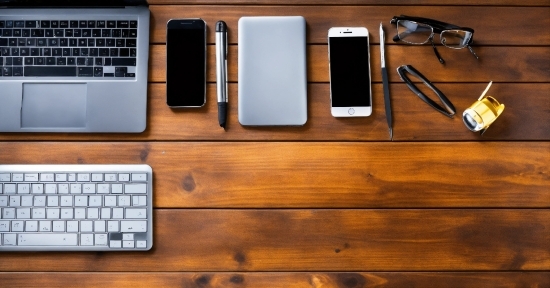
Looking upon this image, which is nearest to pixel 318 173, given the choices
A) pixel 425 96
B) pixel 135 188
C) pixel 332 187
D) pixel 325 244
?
pixel 332 187

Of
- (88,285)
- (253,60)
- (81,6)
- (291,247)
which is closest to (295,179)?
(291,247)

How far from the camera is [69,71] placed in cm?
97

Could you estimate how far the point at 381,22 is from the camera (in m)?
1.02

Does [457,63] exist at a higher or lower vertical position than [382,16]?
lower

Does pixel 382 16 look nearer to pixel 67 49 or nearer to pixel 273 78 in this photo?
pixel 273 78

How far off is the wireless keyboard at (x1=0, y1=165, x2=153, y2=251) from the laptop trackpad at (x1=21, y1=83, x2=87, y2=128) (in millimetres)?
91

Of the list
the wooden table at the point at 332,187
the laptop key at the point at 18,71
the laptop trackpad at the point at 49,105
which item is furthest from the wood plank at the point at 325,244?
the laptop key at the point at 18,71

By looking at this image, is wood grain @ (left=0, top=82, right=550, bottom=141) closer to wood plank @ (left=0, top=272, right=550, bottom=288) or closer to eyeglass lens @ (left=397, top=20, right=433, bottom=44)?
eyeglass lens @ (left=397, top=20, right=433, bottom=44)

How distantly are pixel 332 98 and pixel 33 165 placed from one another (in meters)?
0.63

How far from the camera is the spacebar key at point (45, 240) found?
3.08 ft

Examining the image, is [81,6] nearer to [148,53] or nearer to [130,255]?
[148,53]

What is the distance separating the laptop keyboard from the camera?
971mm

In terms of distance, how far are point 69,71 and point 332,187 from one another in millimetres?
592

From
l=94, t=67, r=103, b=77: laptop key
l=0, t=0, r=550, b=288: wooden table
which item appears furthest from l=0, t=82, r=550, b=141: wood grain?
l=94, t=67, r=103, b=77: laptop key
